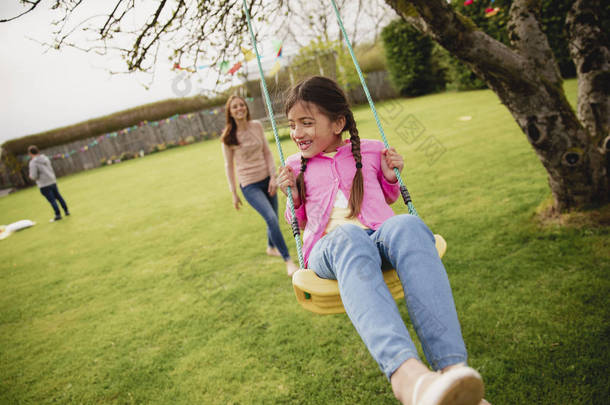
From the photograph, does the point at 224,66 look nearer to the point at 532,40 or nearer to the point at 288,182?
the point at 288,182

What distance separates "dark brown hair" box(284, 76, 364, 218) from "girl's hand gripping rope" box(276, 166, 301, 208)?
3 centimetres

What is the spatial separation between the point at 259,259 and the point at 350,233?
2.59 meters

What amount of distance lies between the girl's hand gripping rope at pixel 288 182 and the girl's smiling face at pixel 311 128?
13 cm

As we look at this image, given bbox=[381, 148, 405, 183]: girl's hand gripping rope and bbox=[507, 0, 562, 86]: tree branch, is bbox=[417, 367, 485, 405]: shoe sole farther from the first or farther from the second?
bbox=[507, 0, 562, 86]: tree branch

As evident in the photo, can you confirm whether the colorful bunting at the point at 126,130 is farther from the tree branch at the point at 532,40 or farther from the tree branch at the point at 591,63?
the tree branch at the point at 591,63

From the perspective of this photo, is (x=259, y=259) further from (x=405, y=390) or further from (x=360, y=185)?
(x=405, y=390)

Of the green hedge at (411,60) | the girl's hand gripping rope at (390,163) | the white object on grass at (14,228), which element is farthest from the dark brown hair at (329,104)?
the green hedge at (411,60)

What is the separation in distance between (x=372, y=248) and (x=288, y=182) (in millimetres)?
632

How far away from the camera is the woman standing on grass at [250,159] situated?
355 cm

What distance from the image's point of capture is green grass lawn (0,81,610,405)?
2.03 meters

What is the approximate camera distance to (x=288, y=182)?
1.89 m

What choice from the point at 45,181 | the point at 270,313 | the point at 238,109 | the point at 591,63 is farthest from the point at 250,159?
the point at 45,181

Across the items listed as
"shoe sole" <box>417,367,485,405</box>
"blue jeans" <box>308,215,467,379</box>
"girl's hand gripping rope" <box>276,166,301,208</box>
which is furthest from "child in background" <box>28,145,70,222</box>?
"shoe sole" <box>417,367,485,405</box>

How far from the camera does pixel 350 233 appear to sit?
148cm
